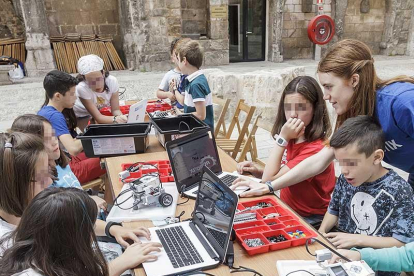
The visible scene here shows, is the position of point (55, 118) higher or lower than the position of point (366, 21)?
lower

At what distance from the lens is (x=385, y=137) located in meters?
1.73

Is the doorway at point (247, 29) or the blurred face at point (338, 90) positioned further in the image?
the doorway at point (247, 29)

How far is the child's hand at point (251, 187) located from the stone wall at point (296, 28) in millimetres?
10390

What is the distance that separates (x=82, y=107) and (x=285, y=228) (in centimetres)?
279

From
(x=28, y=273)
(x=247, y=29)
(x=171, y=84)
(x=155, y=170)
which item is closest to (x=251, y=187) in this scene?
(x=155, y=170)

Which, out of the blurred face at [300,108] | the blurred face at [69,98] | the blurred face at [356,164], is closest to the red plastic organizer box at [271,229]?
the blurred face at [356,164]

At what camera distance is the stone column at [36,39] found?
880cm

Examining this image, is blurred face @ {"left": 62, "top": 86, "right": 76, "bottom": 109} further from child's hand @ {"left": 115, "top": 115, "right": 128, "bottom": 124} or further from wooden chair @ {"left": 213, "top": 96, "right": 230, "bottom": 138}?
wooden chair @ {"left": 213, "top": 96, "right": 230, "bottom": 138}

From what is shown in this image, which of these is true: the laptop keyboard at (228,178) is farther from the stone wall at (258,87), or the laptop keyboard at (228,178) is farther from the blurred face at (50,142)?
the stone wall at (258,87)

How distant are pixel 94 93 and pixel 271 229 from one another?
2.75 m

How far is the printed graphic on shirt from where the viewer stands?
1.60 meters

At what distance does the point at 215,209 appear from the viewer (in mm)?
1554

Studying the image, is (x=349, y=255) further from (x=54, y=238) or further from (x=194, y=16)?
(x=194, y=16)

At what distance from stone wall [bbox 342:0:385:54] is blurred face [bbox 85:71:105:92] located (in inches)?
424
